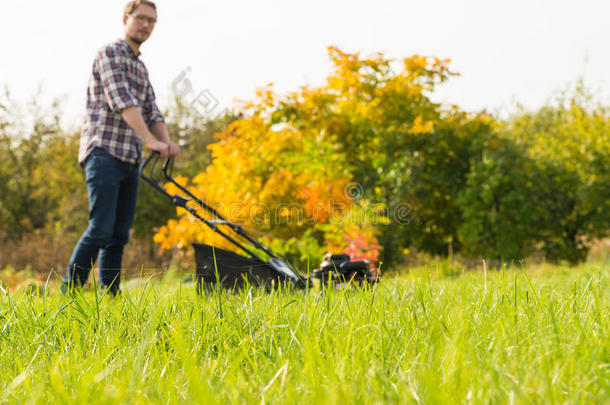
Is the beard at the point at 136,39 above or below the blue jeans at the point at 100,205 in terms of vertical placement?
above

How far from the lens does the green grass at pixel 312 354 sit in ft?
3.10

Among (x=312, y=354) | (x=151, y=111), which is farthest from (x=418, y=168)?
(x=312, y=354)

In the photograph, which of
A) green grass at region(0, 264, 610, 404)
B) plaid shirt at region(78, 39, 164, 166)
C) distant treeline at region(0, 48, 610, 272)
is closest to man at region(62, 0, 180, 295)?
plaid shirt at region(78, 39, 164, 166)

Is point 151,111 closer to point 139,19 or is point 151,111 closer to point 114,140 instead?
point 114,140

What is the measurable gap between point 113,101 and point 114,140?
0.23 m

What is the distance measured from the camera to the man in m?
3.03

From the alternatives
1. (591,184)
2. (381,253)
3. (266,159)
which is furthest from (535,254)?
(266,159)

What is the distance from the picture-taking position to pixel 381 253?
18.3 feet

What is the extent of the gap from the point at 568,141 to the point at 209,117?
5.97 meters

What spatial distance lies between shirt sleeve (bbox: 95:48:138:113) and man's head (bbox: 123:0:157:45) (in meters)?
0.19

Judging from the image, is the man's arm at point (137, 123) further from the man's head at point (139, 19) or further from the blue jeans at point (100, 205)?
the man's head at point (139, 19)

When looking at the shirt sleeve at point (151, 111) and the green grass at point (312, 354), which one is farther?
the shirt sleeve at point (151, 111)

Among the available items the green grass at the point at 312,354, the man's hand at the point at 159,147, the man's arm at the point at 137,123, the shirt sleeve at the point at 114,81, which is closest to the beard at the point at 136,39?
the shirt sleeve at the point at 114,81

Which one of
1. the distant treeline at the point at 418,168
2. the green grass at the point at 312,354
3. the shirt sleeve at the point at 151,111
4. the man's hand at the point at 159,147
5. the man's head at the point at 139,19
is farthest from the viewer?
the distant treeline at the point at 418,168
